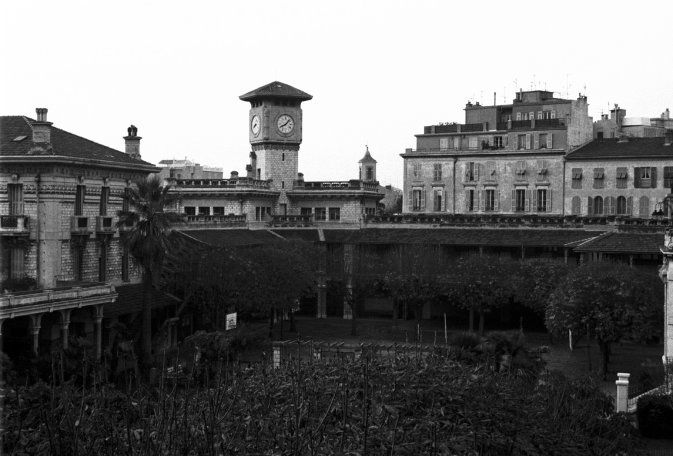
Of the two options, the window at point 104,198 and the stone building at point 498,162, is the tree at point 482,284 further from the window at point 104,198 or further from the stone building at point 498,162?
the window at point 104,198

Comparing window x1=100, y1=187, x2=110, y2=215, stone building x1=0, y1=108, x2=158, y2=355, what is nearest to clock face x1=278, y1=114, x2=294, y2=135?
stone building x1=0, y1=108, x2=158, y2=355

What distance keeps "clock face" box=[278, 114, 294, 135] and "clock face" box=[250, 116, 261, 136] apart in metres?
1.61

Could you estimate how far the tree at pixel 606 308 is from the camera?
55.7 m

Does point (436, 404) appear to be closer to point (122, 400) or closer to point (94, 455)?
point (122, 400)

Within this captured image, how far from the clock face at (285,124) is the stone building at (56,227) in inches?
1237

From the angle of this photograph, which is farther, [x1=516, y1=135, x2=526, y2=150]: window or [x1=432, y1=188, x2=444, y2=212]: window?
[x1=432, y1=188, x2=444, y2=212]: window

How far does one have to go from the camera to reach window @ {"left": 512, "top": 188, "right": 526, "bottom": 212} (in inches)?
3511

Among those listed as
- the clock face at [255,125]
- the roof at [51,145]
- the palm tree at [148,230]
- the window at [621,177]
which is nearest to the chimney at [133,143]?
the roof at [51,145]

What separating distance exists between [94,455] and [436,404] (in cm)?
1016

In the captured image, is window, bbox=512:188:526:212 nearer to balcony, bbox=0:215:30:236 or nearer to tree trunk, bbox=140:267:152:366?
tree trunk, bbox=140:267:152:366

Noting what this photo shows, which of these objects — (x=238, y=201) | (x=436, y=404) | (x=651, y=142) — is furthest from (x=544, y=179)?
(x=436, y=404)

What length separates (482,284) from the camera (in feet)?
223

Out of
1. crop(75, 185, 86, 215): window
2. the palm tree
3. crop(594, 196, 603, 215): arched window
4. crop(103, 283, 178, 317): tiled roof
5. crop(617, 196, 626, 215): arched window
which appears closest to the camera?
the palm tree

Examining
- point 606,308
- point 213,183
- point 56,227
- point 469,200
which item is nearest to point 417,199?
point 469,200
